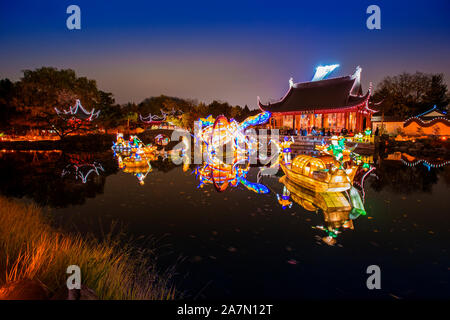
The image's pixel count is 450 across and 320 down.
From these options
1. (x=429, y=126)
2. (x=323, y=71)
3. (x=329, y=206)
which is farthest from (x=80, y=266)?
(x=429, y=126)

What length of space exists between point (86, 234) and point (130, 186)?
14.8ft

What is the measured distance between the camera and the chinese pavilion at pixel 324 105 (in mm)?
27516

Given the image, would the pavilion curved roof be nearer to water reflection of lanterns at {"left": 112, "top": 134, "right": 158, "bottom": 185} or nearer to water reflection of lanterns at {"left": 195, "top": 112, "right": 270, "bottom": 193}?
water reflection of lanterns at {"left": 195, "top": 112, "right": 270, "bottom": 193}

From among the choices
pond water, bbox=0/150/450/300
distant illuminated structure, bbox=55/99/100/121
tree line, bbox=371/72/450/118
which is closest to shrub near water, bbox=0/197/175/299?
pond water, bbox=0/150/450/300

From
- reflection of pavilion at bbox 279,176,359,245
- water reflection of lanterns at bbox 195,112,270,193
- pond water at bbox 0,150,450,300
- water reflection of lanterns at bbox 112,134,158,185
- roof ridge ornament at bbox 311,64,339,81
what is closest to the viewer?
pond water at bbox 0,150,450,300

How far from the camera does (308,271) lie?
13.6 feet

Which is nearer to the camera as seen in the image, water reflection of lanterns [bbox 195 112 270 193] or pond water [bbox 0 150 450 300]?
pond water [bbox 0 150 450 300]

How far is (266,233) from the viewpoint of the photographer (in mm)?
5656

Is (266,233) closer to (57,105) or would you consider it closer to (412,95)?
(57,105)

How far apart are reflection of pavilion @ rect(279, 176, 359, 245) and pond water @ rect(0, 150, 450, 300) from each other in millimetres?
114

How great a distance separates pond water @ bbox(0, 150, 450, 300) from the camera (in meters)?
3.84

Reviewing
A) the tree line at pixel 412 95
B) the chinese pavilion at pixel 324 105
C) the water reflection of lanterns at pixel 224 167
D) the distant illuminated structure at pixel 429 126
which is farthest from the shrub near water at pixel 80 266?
the tree line at pixel 412 95
